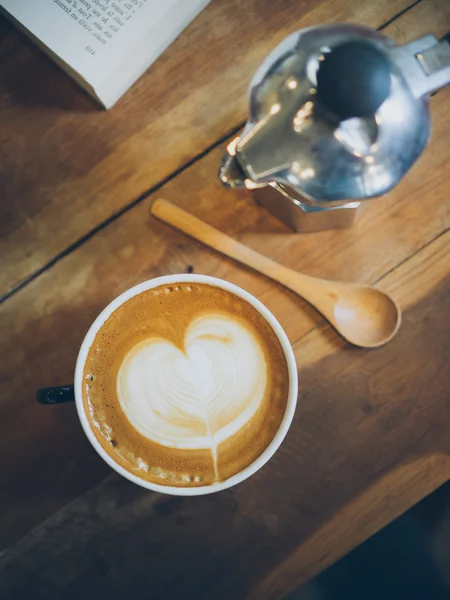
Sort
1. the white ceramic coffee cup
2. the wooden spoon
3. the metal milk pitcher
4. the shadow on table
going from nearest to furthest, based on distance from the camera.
Answer: the metal milk pitcher, the white ceramic coffee cup, the wooden spoon, the shadow on table

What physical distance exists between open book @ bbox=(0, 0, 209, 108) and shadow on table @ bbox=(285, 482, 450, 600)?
75 cm

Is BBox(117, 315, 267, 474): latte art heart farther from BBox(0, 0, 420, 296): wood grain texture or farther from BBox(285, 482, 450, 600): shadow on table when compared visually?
BBox(285, 482, 450, 600): shadow on table

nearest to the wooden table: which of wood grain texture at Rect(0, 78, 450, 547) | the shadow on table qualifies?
wood grain texture at Rect(0, 78, 450, 547)

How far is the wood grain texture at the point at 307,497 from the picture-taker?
717 millimetres

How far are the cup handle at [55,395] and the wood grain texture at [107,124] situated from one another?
0.54 feet

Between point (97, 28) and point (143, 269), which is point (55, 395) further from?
point (97, 28)

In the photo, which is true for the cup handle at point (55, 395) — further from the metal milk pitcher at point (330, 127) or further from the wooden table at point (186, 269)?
the metal milk pitcher at point (330, 127)

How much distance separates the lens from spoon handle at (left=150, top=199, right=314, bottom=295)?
0.70 meters

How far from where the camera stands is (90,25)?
66 centimetres

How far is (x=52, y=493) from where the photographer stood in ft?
2.36

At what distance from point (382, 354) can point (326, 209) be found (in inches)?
8.5

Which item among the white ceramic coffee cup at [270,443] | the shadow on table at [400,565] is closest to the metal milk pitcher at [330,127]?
the white ceramic coffee cup at [270,443]

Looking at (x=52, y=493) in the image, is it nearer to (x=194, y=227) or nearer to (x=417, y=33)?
(x=194, y=227)

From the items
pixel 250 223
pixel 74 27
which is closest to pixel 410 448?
pixel 250 223
